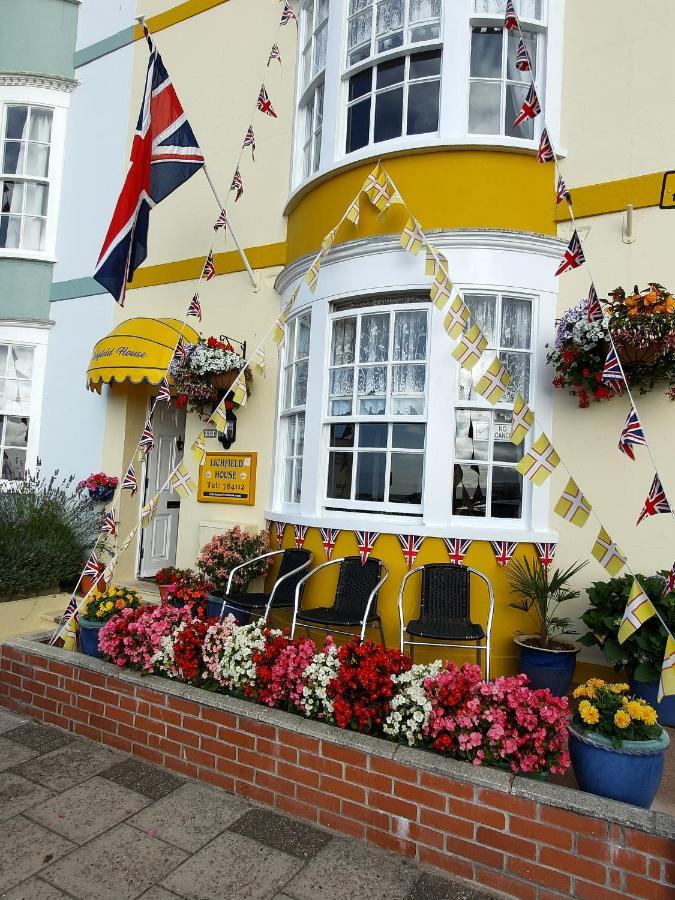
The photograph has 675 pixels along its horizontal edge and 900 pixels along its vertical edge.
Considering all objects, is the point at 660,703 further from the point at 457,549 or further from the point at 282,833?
the point at 282,833

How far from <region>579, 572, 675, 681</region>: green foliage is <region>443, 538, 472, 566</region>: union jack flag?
0.95m

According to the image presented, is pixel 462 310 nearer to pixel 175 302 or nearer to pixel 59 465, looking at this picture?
pixel 175 302

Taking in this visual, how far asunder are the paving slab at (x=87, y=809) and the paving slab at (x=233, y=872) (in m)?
0.56

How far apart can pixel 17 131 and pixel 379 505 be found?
25.1 feet

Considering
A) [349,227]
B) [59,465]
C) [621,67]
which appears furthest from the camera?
[59,465]

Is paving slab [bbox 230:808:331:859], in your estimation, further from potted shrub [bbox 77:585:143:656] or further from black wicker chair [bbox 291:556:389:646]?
potted shrub [bbox 77:585:143:656]

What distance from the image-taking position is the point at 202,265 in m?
7.19

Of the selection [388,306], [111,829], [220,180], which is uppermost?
[220,180]

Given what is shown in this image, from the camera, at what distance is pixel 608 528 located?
15.6 ft

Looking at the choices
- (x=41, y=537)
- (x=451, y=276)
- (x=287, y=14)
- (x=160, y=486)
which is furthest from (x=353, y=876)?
(x=287, y=14)

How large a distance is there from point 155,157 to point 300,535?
11.6ft

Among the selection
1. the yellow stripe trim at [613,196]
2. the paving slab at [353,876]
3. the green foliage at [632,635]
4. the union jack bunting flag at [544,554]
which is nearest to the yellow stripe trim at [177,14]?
the yellow stripe trim at [613,196]

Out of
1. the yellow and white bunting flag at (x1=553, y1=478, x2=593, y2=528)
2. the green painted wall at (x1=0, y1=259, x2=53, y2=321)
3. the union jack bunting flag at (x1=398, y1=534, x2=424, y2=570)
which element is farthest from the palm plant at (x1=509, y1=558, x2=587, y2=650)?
the green painted wall at (x1=0, y1=259, x2=53, y2=321)

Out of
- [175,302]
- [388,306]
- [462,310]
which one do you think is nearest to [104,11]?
[175,302]
